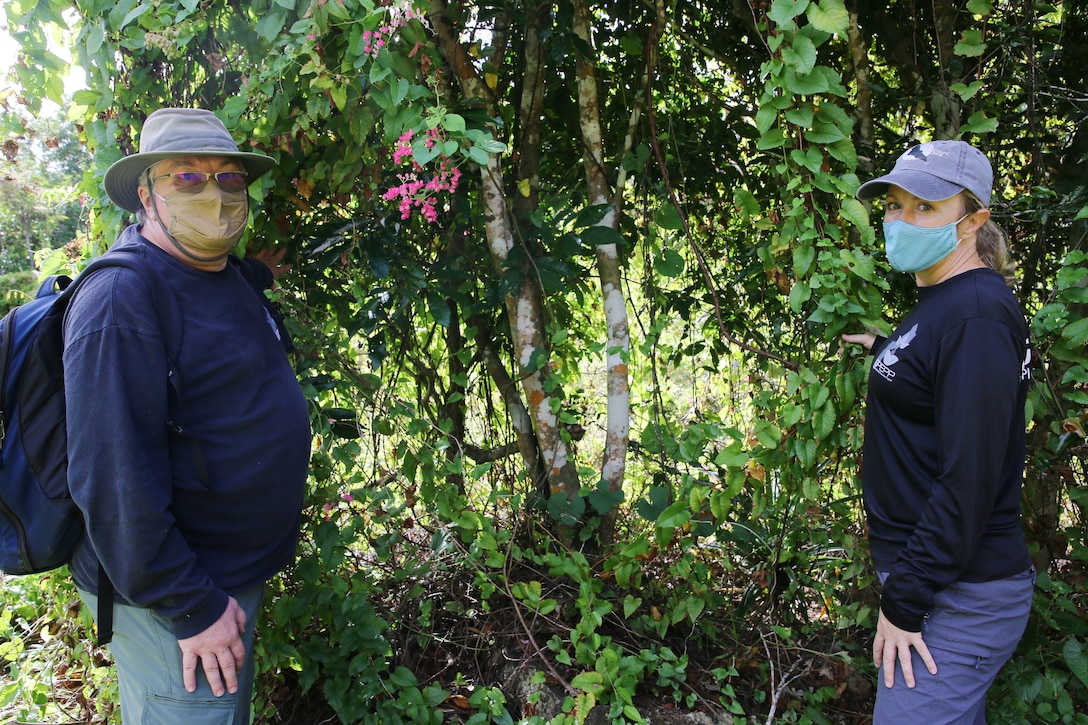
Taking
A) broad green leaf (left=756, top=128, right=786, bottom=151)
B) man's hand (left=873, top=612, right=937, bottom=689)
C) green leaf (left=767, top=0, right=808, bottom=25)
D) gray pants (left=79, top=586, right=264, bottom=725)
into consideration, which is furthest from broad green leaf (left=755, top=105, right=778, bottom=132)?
gray pants (left=79, top=586, right=264, bottom=725)

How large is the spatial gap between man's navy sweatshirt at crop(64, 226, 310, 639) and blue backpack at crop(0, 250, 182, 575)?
6cm

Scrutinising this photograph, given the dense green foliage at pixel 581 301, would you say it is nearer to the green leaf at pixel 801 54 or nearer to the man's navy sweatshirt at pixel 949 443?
the green leaf at pixel 801 54

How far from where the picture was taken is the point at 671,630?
111 inches

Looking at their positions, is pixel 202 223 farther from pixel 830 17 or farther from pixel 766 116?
pixel 830 17

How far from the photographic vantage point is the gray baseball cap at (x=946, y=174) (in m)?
1.67

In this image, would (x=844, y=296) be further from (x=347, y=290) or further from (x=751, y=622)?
(x=347, y=290)

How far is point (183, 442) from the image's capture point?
1.62 metres

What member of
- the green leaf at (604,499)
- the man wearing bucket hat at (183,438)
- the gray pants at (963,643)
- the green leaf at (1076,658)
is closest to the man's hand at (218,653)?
the man wearing bucket hat at (183,438)

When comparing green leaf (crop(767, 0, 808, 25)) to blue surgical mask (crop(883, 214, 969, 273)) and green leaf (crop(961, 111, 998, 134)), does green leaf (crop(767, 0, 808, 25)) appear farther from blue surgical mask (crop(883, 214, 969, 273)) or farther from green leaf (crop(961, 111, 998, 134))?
green leaf (crop(961, 111, 998, 134))

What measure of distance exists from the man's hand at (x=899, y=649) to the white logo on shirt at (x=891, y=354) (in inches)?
21.5

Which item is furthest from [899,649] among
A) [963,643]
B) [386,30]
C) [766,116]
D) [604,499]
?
[386,30]

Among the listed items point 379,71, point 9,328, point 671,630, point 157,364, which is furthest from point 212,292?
point 671,630

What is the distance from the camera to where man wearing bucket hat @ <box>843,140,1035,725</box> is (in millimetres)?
1529

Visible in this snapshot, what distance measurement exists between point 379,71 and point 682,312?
5.61ft
